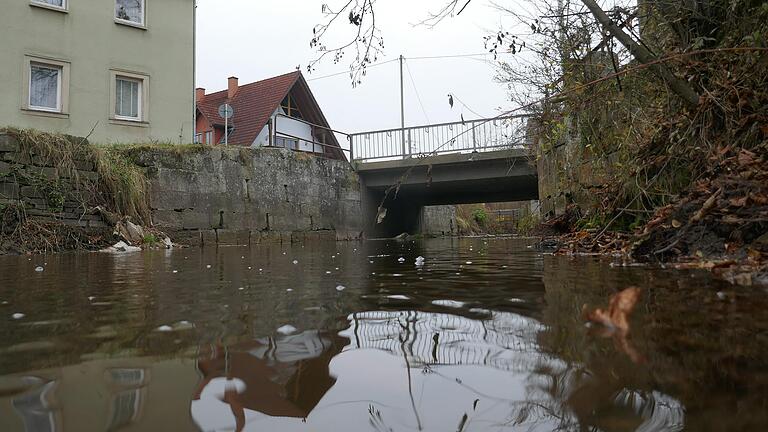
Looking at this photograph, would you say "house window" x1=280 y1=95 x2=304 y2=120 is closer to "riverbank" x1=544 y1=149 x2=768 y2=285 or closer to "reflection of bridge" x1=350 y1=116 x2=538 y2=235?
"reflection of bridge" x1=350 y1=116 x2=538 y2=235

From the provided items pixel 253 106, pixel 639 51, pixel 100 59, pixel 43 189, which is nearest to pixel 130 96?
pixel 100 59

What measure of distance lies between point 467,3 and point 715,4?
182 cm

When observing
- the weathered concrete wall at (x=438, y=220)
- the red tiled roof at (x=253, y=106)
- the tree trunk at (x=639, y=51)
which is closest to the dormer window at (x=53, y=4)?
the red tiled roof at (x=253, y=106)

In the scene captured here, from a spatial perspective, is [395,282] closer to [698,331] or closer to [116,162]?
[698,331]

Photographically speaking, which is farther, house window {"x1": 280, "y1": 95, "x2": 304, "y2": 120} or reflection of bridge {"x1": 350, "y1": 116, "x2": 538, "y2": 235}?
house window {"x1": 280, "y1": 95, "x2": 304, "y2": 120}

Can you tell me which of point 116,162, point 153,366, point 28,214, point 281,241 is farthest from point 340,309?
point 281,241

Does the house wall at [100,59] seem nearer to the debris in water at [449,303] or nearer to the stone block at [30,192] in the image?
the stone block at [30,192]

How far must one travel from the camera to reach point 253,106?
27.0 m

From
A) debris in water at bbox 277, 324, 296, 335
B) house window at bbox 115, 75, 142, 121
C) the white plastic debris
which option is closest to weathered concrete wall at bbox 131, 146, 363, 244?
the white plastic debris

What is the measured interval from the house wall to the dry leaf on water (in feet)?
48.9

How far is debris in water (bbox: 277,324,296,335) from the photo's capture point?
53.1 inches

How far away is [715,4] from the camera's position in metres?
3.80

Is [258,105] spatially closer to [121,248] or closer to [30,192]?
[30,192]

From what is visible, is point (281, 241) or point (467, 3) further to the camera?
point (281, 241)
